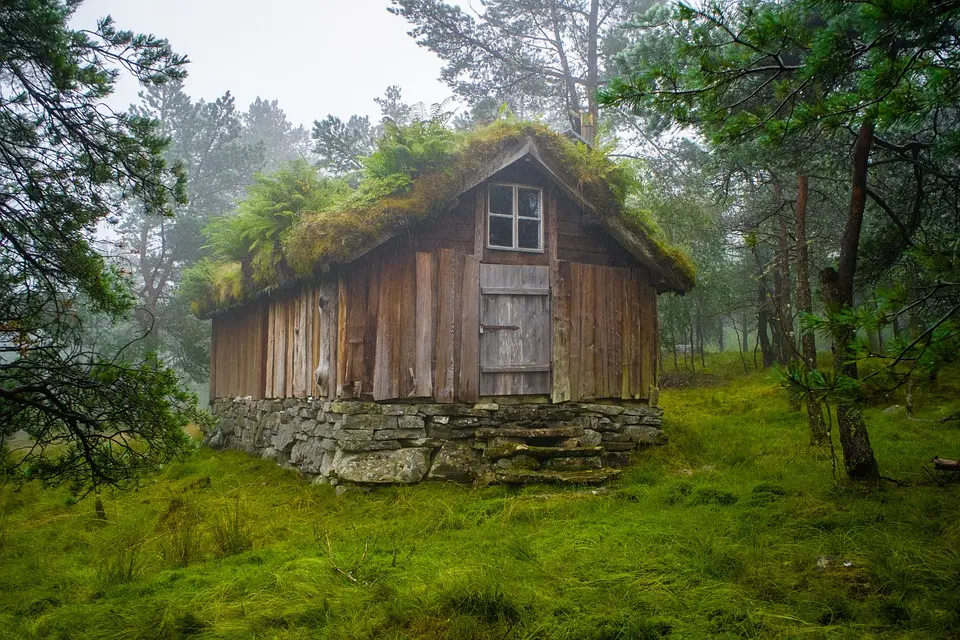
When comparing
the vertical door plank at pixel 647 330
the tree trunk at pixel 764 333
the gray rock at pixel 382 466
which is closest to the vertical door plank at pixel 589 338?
the vertical door plank at pixel 647 330

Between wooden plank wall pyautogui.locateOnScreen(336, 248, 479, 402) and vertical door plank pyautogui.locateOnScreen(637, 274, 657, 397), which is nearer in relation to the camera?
wooden plank wall pyautogui.locateOnScreen(336, 248, 479, 402)

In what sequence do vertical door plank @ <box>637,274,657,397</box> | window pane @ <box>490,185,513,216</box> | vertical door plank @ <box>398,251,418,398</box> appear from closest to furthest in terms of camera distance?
vertical door plank @ <box>398,251,418,398</box> < window pane @ <box>490,185,513,216</box> < vertical door plank @ <box>637,274,657,397</box>

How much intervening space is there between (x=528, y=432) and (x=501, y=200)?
3.57 m

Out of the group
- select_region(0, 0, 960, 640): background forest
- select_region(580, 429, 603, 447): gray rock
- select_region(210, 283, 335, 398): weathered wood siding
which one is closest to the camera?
select_region(0, 0, 960, 640): background forest

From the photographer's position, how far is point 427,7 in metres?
17.1

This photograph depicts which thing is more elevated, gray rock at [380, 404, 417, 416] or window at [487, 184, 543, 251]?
window at [487, 184, 543, 251]

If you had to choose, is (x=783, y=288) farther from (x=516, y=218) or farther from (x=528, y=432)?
(x=528, y=432)

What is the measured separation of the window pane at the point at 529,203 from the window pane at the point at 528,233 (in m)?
0.12

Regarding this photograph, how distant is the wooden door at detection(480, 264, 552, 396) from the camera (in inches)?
361

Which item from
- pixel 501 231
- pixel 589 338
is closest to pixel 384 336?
pixel 501 231

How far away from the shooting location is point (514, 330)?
30.7 feet

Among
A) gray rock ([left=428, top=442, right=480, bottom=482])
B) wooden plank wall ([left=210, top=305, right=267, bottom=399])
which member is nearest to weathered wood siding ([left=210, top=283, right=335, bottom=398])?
wooden plank wall ([left=210, top=305, right=267, bottom=399])

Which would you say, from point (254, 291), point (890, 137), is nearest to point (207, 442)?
point (254, 291)

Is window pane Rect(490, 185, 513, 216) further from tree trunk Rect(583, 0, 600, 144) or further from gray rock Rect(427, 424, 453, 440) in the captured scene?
tree trunk Rect(583, 0, 600, 144)
